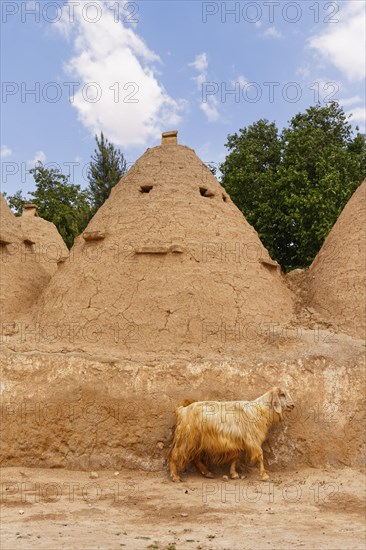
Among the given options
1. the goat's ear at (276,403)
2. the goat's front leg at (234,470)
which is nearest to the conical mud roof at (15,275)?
Answer: the goat's front leg at (234,470)

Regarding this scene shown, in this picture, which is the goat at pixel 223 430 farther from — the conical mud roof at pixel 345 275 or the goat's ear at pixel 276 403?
the conical mud roof at pixel 345 275

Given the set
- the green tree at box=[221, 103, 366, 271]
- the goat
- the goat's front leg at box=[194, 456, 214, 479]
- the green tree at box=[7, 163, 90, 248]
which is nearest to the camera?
the goat

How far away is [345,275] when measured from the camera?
970cm

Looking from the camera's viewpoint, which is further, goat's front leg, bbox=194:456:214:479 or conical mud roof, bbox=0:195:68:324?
conical mud roof, bbox=0:195:68:324

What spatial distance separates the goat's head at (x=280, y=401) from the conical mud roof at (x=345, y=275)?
79.5 inches

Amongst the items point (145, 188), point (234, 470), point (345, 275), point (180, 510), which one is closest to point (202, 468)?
point (234, 470)

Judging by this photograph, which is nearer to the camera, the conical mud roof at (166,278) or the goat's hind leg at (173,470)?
the goat's hind leg at (173,470)

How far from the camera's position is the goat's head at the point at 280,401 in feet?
24.6

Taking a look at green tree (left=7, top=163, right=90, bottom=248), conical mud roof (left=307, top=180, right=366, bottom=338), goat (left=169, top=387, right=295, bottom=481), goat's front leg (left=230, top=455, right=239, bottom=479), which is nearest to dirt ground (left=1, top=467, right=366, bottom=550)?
goat's front leg (left=230, top=455, right=239, bottom=479)

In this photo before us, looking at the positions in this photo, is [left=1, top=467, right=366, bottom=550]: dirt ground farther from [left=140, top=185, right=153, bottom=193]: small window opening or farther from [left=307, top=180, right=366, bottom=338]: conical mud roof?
[left=140, top=185, right=153, bottom=193]: small window opening

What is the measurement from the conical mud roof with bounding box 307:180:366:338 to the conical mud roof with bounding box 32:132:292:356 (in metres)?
0.67

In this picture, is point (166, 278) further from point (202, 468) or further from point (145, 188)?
point (202, 468)

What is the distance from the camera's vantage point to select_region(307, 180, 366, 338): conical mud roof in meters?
9.21

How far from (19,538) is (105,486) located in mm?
2082
